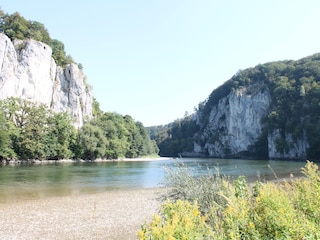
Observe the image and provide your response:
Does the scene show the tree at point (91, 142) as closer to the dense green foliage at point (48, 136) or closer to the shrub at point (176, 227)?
the dense green foliage at point (48, 136)

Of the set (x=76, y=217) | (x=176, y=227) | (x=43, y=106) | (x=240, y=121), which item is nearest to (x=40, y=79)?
(x=43, y=106)

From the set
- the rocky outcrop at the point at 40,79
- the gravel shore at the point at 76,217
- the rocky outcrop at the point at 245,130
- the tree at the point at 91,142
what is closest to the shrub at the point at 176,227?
the gravel shore at the point at 76,217

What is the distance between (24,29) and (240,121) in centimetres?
8756

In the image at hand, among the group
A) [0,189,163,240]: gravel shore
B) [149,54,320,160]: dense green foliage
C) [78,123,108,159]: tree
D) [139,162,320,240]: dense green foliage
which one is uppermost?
[149,54,320,160]: dense green foliage

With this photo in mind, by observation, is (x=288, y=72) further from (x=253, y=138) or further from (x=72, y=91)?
(x=72, y=91)

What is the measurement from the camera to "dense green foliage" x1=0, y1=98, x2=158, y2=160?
62375mm

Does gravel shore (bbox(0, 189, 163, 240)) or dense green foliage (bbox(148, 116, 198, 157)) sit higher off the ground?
dense green foliage (bbox(148, 116, 198, 157))

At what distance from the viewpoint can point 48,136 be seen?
71.4 metres

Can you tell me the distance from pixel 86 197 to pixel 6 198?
446cm

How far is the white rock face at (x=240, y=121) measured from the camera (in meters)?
125

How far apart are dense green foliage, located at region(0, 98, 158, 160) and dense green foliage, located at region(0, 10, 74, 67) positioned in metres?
19.4

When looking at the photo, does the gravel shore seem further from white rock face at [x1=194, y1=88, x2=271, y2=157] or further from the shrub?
white rock face at [x1=194, y1=88, x2=271, y2=157]

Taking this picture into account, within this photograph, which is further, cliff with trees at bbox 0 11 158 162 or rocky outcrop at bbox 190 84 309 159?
rocky outcrop at bbox 190 84 309 159

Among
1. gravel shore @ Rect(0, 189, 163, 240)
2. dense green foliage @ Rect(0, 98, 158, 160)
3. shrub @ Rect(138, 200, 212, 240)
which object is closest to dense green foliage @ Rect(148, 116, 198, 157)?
dense green foliage @ Rect(0, 98, 158, 160)
